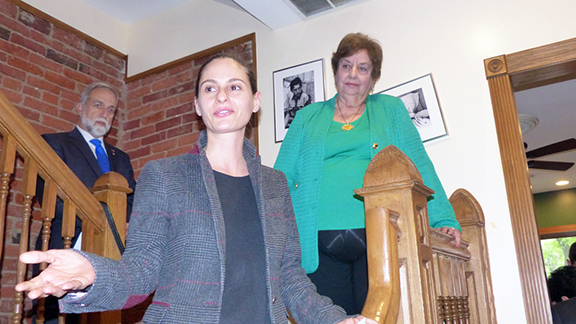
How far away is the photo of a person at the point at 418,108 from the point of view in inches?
111

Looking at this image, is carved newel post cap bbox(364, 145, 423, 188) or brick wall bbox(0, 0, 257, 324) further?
brick wall bbox(0, 0, 257, 324)

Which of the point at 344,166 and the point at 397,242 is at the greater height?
the point at 344,166

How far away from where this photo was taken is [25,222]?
176cm

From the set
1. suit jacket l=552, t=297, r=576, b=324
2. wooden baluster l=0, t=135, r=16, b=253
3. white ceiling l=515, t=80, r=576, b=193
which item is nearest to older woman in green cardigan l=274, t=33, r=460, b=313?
wooden baluster l=0, t=135, r=16, b=253

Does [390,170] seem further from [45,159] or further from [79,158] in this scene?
[79,158]

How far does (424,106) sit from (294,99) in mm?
848

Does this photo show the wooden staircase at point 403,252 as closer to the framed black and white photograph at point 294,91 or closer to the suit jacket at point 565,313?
the suit jacket at point 565,313

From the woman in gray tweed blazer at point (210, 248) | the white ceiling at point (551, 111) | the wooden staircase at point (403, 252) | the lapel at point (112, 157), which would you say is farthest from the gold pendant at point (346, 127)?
the white ceiling at point (551, 111)

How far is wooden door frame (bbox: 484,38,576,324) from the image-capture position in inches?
93.2

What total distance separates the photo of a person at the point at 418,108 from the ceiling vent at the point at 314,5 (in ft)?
2.49

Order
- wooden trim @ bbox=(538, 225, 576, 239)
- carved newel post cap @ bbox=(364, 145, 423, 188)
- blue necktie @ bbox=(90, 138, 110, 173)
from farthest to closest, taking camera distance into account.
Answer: wooden trim @ bbox=(538, 225, 576, 239) < blue necktie @ bbox=(90, 138, 110, 173) < carved newel post cap @ bbox=(364, 145, 423, 188)

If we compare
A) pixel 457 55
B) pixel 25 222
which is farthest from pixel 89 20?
pixel 457 55

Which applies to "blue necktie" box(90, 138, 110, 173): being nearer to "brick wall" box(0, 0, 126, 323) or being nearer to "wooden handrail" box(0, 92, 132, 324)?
"brick wall" box(0, 0, 126, 323)

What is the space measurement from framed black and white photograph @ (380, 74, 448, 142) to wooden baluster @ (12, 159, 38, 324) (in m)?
1.99
